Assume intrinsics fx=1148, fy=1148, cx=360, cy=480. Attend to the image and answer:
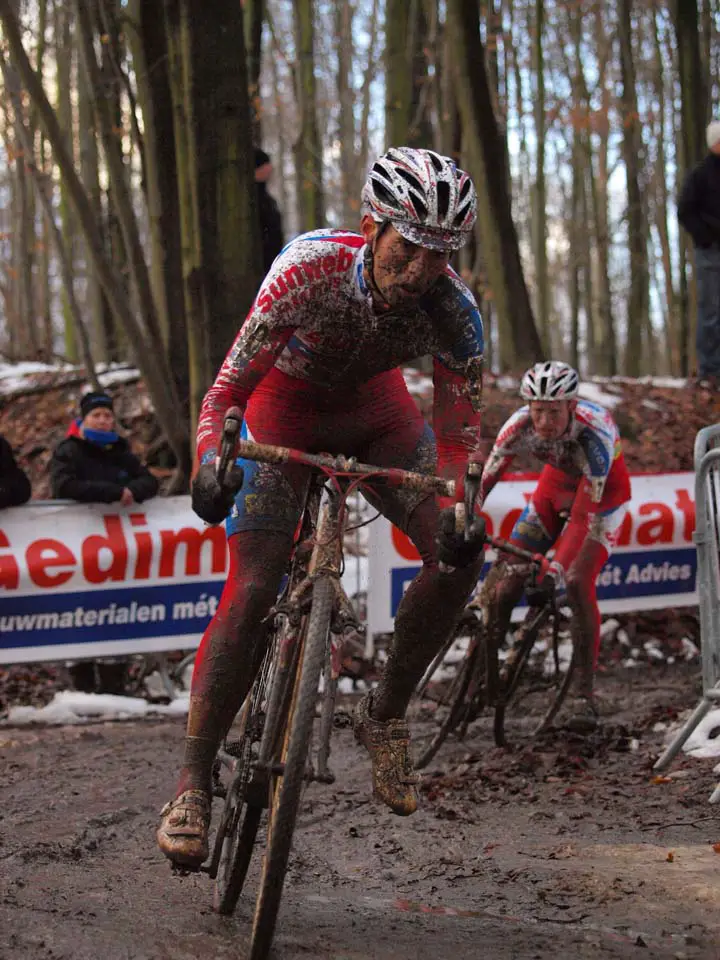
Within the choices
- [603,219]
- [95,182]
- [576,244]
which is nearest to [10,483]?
[95,182]

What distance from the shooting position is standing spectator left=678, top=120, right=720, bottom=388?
12898 millimetres

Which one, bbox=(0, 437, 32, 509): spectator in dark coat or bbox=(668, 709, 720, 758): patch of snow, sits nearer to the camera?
bbox=(668, 709, 720, 758): patch of snow

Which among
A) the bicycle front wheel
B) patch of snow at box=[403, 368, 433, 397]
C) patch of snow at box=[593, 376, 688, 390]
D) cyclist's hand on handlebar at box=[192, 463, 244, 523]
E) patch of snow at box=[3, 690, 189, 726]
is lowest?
patch of snow at box=[3, 690, 189, 726]

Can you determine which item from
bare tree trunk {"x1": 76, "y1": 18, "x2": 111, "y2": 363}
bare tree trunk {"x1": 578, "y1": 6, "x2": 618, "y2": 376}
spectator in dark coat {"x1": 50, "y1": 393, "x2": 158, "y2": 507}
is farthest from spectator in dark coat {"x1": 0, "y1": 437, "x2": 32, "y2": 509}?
bare tree trunk {"x1": 578, "y1": 6, "x2": 618, "y2": 376}

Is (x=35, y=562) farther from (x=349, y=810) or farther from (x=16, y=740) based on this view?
(x=349, y=810)

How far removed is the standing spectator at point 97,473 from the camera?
29.6 feet

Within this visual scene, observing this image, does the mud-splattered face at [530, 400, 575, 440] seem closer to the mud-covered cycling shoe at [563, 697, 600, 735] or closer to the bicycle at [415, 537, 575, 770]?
the bicycle at [415, 537, 575, 770]

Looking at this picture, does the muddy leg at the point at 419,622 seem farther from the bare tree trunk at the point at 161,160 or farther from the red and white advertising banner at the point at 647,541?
the bare tree trunk at the point at 161,160

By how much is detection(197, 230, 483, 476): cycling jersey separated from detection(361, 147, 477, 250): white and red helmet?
273 millimetres

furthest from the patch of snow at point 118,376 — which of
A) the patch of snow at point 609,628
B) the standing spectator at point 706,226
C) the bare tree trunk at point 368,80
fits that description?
the bare tree trunk at point 368,80

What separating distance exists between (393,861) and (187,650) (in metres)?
4.69

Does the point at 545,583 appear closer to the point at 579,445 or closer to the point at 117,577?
the point at 579,445

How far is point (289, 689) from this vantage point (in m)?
3.92

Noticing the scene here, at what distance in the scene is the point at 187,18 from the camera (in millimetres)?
9109
